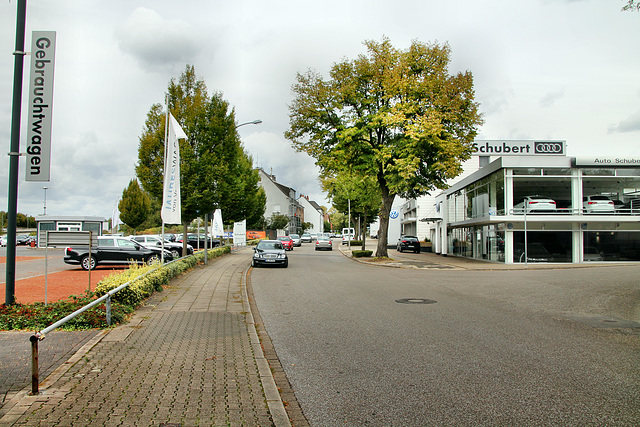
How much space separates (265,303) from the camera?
1131cm

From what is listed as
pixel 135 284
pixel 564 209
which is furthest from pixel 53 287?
pixel 564 209

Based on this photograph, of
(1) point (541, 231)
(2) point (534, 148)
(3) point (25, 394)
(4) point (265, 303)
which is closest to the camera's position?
(3) point (25, 394)

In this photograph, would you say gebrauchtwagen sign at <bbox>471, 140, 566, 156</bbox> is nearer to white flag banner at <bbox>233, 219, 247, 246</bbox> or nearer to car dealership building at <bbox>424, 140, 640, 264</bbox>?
car dealership building at <bbox>424, 140, 640, 264</bbox>

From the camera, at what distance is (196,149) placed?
24.5 meters

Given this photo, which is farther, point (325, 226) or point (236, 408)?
point (325, 226)

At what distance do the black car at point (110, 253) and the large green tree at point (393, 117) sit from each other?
11.7 metres

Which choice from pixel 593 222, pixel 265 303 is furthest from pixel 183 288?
pixel 593 222

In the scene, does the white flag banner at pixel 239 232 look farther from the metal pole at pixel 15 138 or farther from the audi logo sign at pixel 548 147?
the metal pole at pixel 15 138

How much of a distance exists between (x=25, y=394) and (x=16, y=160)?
17.4ft

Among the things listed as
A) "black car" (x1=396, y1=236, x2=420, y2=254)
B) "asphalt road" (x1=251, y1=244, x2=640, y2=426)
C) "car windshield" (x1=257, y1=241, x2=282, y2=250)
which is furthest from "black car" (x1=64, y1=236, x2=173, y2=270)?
"black car" (x1=396, y1=236, x2=420, y2=254)

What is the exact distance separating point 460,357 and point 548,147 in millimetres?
55800

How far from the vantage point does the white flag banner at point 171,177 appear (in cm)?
1570

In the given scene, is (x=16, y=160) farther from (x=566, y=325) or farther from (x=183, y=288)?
(x=566, y=325)

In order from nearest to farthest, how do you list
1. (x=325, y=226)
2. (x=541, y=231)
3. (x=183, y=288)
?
(x=183, y=288), (x=541, y=231), (x=325, y=226)
